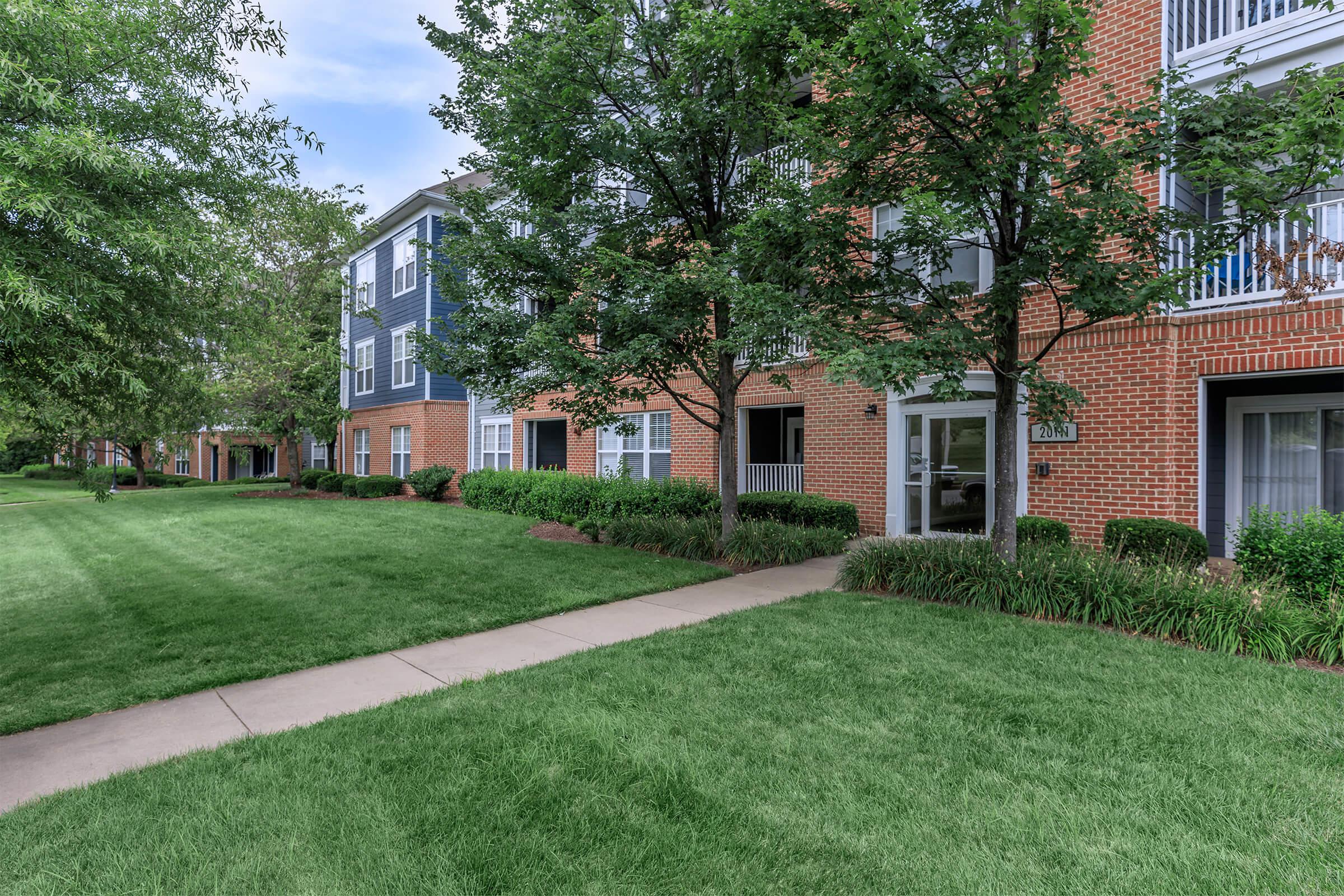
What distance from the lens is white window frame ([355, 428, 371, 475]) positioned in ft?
80.0

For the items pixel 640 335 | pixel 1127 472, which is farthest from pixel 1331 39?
pixel 640 335

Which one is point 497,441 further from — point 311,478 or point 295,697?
point 295,697

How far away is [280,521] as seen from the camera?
1390 centimetres

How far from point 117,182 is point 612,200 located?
6677 millimetres

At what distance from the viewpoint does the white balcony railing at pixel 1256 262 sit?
7.52 metres

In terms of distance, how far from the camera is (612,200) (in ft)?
32.7

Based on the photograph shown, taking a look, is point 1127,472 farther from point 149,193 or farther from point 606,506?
point 149,193

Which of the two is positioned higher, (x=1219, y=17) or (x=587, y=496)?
(x=1219, y=17)

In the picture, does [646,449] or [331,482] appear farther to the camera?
[331,482]

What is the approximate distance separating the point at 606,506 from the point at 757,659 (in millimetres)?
8190

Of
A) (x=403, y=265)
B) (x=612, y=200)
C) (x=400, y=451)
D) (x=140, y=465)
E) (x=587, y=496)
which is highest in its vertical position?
(x=403, y=265)

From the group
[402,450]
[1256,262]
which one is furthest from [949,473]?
[402,450]

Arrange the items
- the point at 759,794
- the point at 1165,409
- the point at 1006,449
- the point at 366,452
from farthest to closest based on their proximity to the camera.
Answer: the point at 366,452
the point at 1165,409
the point at 1006,449
the point at 759,794

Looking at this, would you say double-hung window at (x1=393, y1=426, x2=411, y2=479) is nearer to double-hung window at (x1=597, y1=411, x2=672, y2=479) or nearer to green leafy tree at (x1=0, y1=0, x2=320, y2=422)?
double-hung window at (x1=597, y1=411, x2=672, y2=479)
